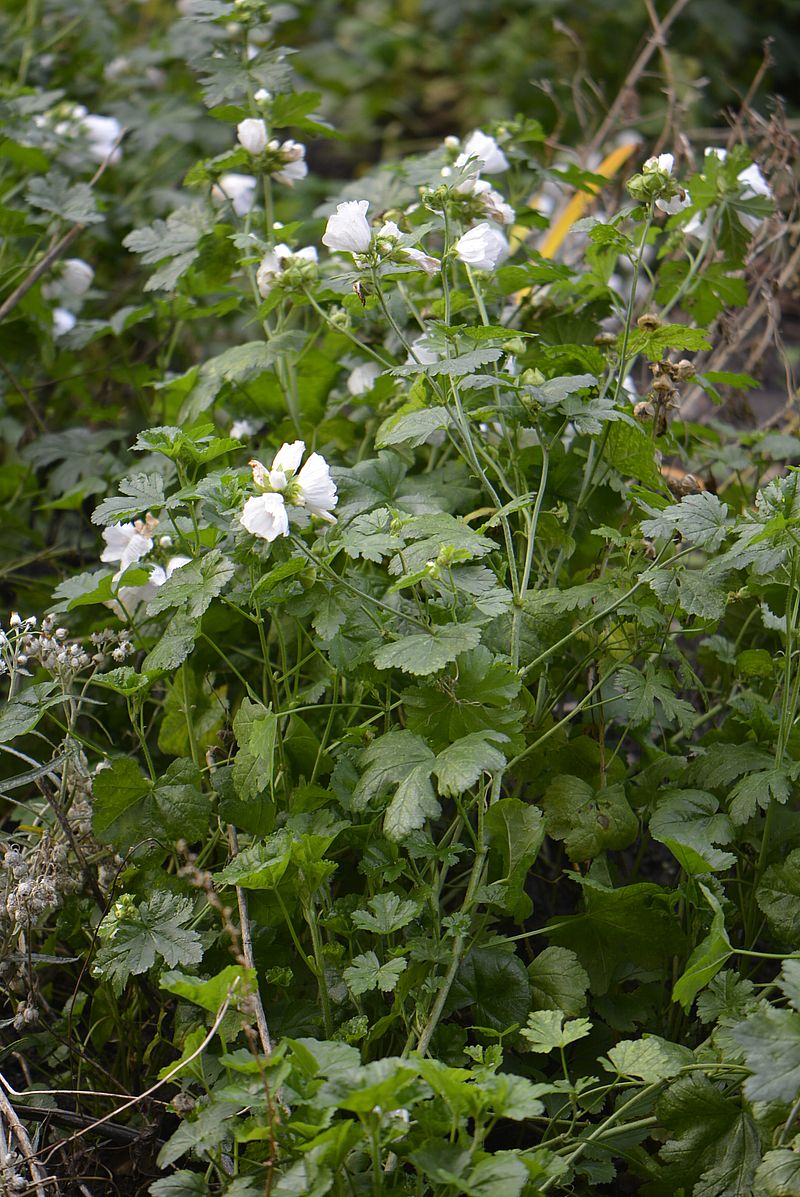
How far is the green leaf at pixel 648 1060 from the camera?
1.05 meters

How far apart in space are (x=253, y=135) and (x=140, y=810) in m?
0.95

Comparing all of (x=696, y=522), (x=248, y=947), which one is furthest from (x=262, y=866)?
(x=696, y=522)

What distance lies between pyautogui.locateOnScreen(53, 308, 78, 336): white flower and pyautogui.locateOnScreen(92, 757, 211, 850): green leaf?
1043mm

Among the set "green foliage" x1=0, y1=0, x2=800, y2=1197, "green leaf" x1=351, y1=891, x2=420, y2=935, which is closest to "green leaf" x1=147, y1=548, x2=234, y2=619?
"green foliage" x1=0, y1=0, x2=800, y2=1197

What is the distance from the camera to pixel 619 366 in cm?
142

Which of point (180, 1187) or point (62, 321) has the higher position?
point (62, 321)

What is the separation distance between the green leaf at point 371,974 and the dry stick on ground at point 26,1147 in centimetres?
32

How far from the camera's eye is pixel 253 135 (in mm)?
1614

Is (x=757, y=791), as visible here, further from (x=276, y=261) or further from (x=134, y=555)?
(x=276, y=261)

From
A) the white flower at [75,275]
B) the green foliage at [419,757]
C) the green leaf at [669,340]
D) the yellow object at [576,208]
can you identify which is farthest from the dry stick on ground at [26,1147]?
the yellow object at [576,208]

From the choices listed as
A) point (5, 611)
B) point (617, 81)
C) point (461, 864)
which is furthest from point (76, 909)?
point (617, 81)

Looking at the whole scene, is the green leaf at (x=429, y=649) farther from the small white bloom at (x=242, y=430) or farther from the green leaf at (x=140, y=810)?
the small white bloom at (x=242, y=430)

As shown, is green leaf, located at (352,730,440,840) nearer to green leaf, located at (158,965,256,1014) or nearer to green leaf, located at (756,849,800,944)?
green leaf, located at (158,965,256,1014)

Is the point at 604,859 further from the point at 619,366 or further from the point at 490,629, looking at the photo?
the point at 619,366
